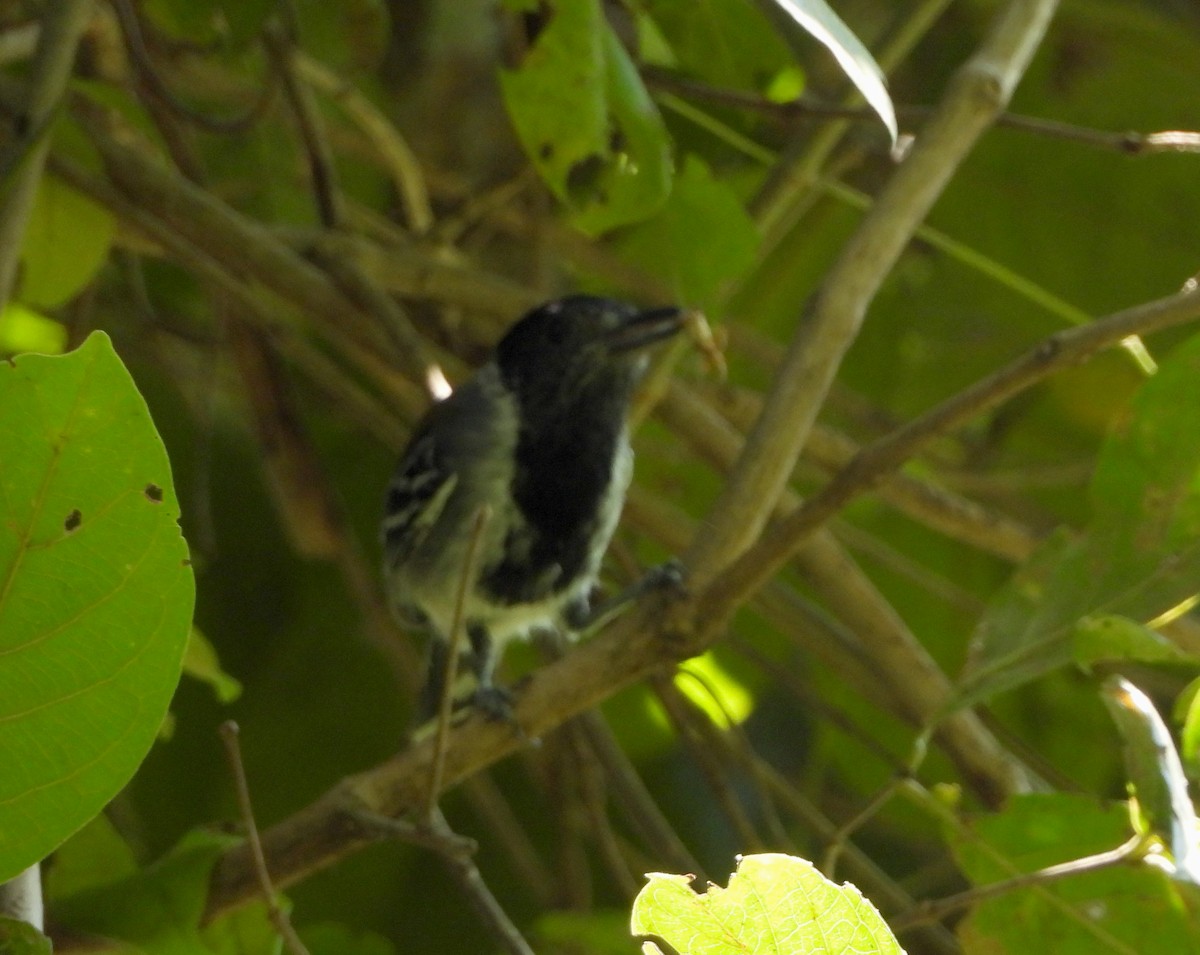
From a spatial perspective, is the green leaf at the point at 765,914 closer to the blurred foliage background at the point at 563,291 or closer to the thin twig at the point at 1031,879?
the thin twig at the point at 1031,879

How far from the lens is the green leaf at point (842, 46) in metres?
1.27

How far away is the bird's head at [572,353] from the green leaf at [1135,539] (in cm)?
85

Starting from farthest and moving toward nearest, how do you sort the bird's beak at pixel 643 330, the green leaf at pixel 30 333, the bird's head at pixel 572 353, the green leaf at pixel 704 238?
the green leaf at pixel 30 333, the bird's head at pixel 572 353, the bird's beak at pixel 643 330, the green leaf at pixel 704 238

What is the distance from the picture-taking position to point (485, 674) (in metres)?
2.23

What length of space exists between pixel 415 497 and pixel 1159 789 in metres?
1.30

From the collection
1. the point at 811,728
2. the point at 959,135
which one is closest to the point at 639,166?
the point at 959,135

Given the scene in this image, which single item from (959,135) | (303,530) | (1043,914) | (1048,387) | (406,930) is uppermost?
(959,135)

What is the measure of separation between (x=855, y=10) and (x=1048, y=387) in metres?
0.84

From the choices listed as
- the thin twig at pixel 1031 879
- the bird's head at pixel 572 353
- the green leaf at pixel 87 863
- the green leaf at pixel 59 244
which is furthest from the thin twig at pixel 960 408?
the green leaf at pixel 59 244

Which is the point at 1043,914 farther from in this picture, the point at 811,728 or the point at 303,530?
the point at 811,728

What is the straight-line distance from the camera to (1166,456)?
59.9 inches

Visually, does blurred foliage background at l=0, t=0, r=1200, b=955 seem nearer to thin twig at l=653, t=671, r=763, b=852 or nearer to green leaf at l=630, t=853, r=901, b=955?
thin twig at l=653, t=671, r=763, b=852

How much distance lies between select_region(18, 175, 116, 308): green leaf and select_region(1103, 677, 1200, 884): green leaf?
1448 mm

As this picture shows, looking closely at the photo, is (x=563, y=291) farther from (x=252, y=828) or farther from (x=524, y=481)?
(x=252, y=828)
